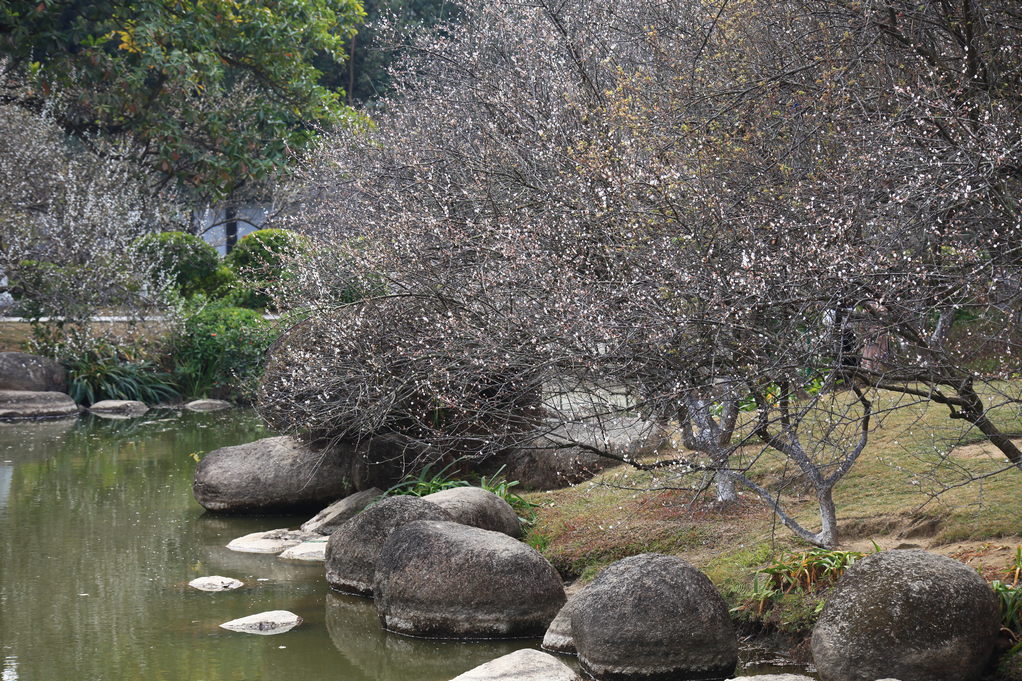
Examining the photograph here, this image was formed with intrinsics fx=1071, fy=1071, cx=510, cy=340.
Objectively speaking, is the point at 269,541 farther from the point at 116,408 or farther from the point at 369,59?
the point at 369,59

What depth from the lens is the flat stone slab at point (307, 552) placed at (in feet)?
30.3

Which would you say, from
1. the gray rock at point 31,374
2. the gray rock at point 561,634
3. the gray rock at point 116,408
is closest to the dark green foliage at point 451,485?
the gray rock at point 561,634

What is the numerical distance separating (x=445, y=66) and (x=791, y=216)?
364 inches

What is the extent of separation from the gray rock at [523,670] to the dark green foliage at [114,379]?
49.2 feet

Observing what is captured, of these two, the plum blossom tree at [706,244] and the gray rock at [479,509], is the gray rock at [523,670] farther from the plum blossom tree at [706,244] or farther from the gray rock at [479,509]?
the gray rock at [479,509]

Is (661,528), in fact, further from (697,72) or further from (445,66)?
(445,66)

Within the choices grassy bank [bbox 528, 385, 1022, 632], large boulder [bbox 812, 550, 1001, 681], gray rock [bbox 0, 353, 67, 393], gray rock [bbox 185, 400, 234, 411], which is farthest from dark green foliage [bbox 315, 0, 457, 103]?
large boulder [bbox 812, 550, 1001, 681]

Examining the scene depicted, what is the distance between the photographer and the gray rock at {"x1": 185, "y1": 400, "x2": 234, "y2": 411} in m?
19.6

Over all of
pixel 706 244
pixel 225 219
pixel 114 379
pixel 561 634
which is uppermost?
pixel 225 219

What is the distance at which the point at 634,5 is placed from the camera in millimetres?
12055

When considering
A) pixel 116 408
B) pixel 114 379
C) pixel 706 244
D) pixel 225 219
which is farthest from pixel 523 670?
pixel 225 219

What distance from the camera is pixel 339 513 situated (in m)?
10.2

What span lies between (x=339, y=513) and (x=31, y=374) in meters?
10.9

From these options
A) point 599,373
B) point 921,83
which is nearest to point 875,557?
point 599,373
